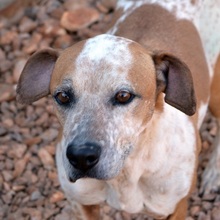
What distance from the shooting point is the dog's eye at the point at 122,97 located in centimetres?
295

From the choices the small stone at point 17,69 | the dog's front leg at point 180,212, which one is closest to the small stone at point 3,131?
the small stone at point 17,69

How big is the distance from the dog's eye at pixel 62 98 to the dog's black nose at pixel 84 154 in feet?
0.82

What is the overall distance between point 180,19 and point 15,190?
1.45 m

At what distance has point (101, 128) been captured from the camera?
287 centimetres

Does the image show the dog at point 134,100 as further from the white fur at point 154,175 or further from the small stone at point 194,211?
the small stone at point 194,211

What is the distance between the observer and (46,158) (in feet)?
14.9

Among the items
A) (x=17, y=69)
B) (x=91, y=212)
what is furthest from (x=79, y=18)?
(x=91, y=212)

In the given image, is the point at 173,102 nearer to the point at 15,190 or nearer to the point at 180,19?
the point at 180,19

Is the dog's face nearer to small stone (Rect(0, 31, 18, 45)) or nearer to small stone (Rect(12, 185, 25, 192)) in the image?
small stone (Rect(12, 185, 25, 192))

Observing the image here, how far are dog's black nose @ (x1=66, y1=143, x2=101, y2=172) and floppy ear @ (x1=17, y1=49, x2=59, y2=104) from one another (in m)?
0.53

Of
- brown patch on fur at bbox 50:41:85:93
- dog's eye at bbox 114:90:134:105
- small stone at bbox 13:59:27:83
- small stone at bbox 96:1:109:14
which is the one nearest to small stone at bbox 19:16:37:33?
small stone at bbox 13:59:27:83

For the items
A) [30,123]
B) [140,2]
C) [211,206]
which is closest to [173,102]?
[140,2]

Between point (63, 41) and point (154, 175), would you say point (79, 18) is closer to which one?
point (63, 41)

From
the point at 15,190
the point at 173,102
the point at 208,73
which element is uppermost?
the point at 173,102
